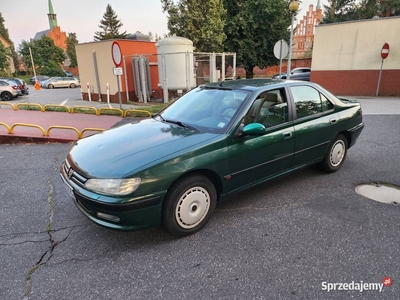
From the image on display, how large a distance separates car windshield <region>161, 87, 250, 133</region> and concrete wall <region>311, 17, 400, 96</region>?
13539 millimetres

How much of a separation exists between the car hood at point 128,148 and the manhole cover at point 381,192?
2.46m

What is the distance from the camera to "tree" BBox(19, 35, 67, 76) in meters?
45.2

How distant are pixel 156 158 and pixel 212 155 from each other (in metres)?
0.62

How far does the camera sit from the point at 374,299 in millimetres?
2119

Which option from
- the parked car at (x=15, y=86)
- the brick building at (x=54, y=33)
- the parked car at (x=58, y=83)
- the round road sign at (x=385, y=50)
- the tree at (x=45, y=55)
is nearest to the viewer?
the round road sign at (x=385, y=50)

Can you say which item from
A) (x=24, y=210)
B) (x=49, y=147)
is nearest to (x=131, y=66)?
(x=49, y=147)

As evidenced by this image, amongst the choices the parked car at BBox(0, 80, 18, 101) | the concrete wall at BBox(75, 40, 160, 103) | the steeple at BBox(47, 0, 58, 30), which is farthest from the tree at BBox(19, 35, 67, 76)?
the steeple at BBox(47, 0, 58, 30)

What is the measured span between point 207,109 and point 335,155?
2.36 meters

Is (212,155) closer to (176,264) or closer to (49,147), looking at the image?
(176,264)

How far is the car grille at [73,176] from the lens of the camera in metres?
2.69
